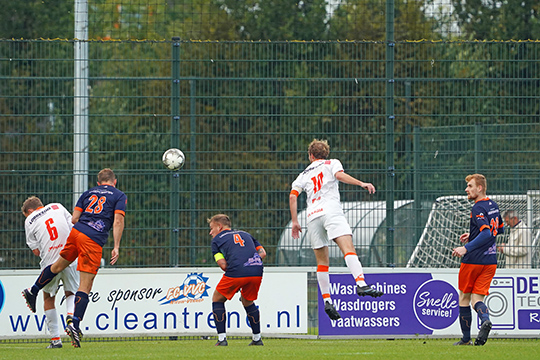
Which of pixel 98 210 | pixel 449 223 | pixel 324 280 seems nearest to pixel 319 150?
pixel 324 280

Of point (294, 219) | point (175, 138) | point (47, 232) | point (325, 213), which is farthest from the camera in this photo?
point (175, 138)

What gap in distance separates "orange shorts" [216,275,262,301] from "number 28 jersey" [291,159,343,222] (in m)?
1.04

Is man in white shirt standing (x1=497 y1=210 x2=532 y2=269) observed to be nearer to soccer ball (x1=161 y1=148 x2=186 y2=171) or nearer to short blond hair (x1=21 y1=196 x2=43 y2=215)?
soccer ball (x1=161 y1=148 x2=186 y2=171)

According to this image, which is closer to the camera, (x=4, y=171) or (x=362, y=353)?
(x=362, y=353)

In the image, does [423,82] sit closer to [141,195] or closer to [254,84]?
[254,84]

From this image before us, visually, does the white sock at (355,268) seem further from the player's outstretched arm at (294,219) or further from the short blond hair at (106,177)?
the short blond hair at (106,177)

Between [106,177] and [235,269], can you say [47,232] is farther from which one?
[235,269]

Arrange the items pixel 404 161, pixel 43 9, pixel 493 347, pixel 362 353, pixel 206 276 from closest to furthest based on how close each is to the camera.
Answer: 1. pixel 362 353
2. pixel 493 347
3. pixel 206 276
4. pixel 404 161
5. pixel 43 9

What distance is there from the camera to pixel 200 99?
1238 centimetres

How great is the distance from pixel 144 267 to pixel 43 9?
52.4 feet

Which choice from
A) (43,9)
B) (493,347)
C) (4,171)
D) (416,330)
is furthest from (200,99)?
(43,9)

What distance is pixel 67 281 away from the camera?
33.7 ft

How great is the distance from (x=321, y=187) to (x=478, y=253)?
6.49 ft

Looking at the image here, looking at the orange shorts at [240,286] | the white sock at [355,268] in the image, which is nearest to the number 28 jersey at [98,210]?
the orange shorts at [240,286]
